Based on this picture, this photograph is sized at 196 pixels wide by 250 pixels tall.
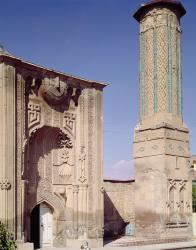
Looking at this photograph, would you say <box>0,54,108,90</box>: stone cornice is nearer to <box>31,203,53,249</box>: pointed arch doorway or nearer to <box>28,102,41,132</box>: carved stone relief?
<box>28,102,41,132</box>: carved stone relief

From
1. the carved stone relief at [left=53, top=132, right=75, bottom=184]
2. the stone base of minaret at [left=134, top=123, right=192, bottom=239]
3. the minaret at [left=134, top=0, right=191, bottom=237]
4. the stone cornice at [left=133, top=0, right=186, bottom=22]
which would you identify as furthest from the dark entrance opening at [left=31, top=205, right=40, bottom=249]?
the stone cornice at [left=133, top=0, right=186, bottom=22]

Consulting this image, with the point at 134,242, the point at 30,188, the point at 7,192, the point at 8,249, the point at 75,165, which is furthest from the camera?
the point at 134,242

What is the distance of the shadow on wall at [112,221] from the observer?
20.4m

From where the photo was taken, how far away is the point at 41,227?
611 inches

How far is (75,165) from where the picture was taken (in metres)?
16.2

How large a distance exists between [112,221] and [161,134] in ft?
15.4

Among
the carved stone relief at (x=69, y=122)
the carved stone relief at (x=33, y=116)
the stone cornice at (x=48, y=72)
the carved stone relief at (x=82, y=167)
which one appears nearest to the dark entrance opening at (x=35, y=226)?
the carved stone relief at (x=82, y=167)

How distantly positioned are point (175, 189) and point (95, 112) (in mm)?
5519

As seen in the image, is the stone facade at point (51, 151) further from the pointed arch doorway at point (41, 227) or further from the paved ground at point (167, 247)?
the paved ground at point (167, 247)

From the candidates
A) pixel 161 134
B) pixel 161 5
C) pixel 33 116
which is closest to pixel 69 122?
pixel 33 116

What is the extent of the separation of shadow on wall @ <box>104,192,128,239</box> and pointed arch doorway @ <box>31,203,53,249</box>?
5126 millimetres

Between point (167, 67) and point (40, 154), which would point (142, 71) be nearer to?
point (167, 67)

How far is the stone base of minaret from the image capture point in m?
19.2

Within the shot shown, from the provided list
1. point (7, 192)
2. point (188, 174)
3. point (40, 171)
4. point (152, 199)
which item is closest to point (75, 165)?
point (40, 171)
